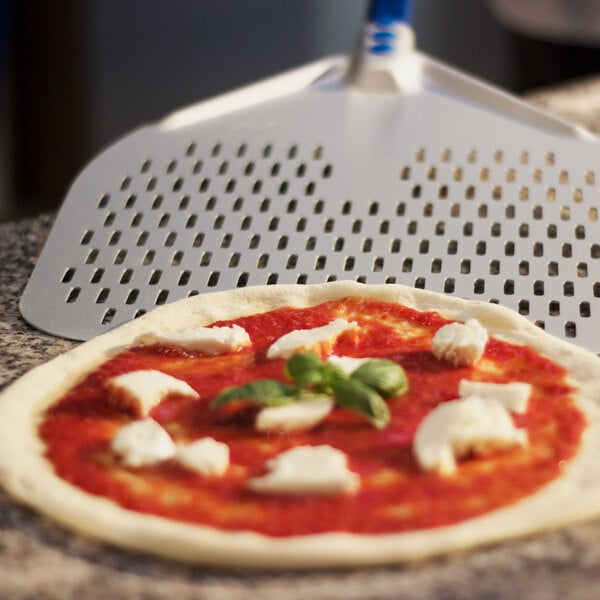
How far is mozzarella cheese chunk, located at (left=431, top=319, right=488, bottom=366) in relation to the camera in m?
Answer: 1.43

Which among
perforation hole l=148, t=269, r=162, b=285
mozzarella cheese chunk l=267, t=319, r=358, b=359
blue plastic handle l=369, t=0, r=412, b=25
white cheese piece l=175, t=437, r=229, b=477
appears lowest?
perforation hole l=148, t=269, r=162, b=285

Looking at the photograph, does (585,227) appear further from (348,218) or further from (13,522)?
(13,522)

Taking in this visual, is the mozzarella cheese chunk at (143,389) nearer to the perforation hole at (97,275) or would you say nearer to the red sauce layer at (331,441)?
the red sauce layer at (331,441)

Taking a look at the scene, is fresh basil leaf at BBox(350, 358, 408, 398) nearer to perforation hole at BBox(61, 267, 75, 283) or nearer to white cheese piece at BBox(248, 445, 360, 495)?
white cheese piece at BBox(248, 445, 360, 495)

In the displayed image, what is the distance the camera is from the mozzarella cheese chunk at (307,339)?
146 centimetres

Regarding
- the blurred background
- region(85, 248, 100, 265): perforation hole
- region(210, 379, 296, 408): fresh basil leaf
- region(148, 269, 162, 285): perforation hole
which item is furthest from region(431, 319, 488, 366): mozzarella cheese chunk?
the blurred background

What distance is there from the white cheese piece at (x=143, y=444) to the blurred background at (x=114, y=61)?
10.2 feet

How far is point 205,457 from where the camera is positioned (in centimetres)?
122

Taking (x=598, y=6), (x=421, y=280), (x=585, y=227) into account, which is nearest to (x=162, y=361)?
(x=421, y=280)

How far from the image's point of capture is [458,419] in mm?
1235

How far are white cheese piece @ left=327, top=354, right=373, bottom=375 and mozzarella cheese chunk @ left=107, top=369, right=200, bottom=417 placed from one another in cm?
17

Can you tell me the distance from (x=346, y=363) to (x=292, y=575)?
14.1 inches

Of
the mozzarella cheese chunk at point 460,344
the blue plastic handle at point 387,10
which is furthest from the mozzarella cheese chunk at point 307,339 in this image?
the blue plastic handle at point 387,10

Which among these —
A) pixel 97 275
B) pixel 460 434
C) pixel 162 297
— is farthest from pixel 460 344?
pixel 97 275
